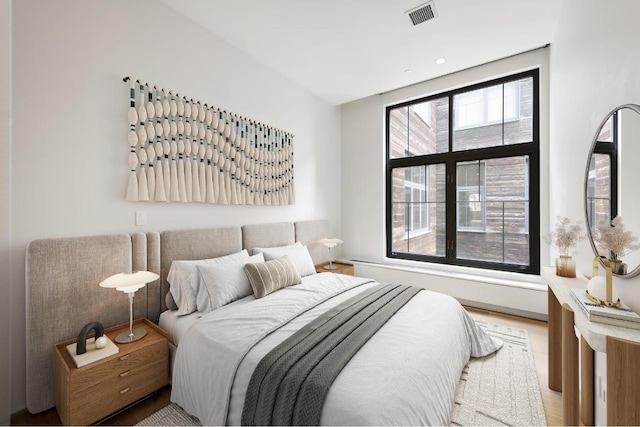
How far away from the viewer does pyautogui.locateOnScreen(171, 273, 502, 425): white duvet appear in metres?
1.14

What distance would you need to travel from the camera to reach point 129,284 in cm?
166

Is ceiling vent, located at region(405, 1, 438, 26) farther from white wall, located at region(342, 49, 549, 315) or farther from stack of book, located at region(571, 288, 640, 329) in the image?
stack of book, located at region(571, 288, 640, 329)

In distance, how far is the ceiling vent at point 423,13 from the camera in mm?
2205

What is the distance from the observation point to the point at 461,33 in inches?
101

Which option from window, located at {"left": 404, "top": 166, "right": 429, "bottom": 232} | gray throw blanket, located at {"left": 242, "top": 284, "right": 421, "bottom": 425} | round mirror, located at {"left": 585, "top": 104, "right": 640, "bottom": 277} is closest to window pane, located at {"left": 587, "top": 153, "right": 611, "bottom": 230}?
round mirror, located at {"left": 585, "top": 104, "right": 640, "bottom": 277}

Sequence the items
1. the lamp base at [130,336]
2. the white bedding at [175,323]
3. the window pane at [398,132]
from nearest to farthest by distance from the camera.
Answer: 1. the lamp base at [130,336]
2. the white bedding at [175,323]
3. the window pane at [398,132]

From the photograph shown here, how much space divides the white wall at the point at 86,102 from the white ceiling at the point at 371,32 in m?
0.37

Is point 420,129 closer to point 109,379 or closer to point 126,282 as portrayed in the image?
point 126,282

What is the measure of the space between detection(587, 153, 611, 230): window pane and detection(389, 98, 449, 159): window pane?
2.12 m

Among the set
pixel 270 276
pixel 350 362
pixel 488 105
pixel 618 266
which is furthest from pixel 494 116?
pixel 350 362

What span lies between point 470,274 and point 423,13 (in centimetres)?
292

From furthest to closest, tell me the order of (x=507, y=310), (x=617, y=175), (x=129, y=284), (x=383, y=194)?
1. (x=383, y=194)
2. (x=507, y=310)
3. (x=129, y=284)
4. (x=617, y=175)

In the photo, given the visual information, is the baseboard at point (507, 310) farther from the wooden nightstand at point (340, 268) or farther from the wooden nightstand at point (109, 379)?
the wooden nightstand at point (109, 379)

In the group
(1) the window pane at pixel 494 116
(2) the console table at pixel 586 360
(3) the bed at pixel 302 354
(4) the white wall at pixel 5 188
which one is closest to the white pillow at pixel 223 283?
(3) the bed at pixel 302 354
